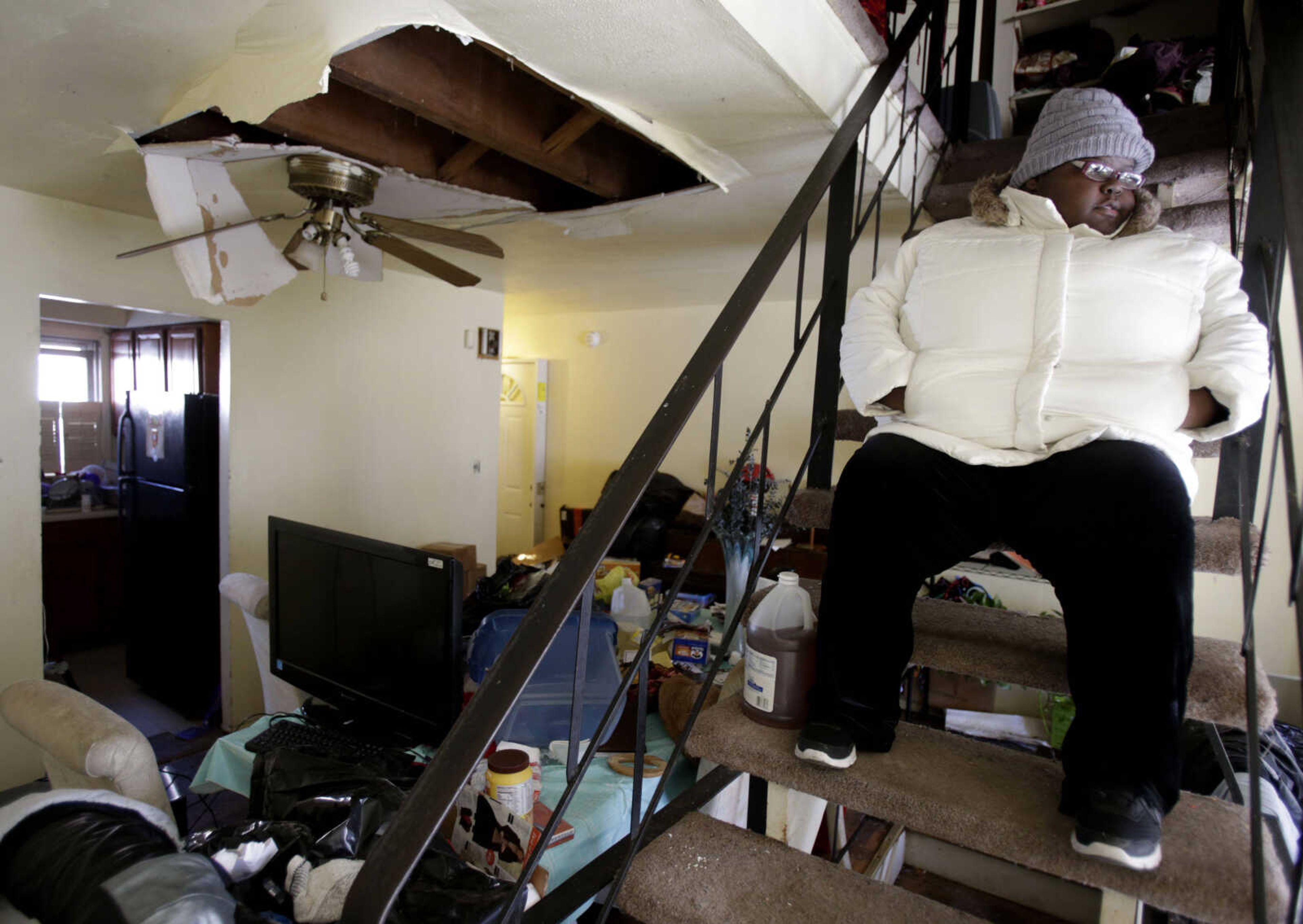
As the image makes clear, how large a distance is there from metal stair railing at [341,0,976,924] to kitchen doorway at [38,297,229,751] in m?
2.98

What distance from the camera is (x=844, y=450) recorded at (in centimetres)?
450

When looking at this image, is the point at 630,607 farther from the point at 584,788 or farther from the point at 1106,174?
the point at 1106,174

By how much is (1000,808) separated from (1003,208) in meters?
1.00

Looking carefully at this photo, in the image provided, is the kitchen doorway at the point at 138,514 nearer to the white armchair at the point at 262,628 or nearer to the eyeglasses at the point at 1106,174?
the white armchair at the point at 262,628

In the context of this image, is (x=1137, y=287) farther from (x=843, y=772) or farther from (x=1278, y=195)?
(x=843, y=772)

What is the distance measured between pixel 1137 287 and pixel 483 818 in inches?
59.1

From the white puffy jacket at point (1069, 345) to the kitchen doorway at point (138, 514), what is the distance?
329 centimetres

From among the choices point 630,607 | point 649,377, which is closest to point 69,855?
point 630,607

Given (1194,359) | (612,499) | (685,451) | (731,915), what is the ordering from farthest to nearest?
(685,451)
(1194,359)
(731,915)
(612,499)

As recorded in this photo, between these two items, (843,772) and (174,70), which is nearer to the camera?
(843,772)

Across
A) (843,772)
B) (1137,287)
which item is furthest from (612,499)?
(1137,287)

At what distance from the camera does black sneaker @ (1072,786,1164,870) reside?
798 millimetres

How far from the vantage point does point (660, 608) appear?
118 centimetres

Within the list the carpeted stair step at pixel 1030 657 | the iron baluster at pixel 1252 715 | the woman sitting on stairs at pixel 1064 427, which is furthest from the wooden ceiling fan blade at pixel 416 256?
the iron baluster at pixel 1252 715
